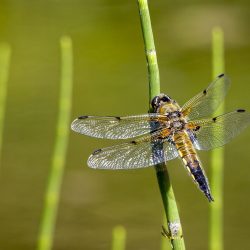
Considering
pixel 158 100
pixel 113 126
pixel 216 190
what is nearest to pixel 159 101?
pixel 158 100

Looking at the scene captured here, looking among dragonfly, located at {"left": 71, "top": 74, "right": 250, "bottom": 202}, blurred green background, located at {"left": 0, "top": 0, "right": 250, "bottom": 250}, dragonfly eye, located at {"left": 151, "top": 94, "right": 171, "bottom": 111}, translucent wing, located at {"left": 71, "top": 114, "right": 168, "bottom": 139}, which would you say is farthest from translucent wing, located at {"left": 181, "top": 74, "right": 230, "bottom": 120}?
blurred green background, located at {"left": 0, "top": 0, "right": 250, "bottom": 250}

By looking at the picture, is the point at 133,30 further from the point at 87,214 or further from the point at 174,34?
the point at 87,214

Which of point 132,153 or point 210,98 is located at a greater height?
point 210,98

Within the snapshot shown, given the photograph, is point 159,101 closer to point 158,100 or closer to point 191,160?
point 158,100

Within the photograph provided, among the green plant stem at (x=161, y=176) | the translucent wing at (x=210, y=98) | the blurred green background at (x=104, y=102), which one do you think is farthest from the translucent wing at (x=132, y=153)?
the blurred green background at (x=104, y=102)

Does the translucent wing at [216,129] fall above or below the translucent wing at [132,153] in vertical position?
above

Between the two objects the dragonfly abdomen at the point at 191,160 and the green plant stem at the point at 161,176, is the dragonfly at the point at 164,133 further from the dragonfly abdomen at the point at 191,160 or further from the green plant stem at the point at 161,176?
the green plant stem at the point at 161,176

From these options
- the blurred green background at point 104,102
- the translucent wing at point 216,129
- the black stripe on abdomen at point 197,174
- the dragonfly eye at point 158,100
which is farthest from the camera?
the blurred green background at point 104,102
